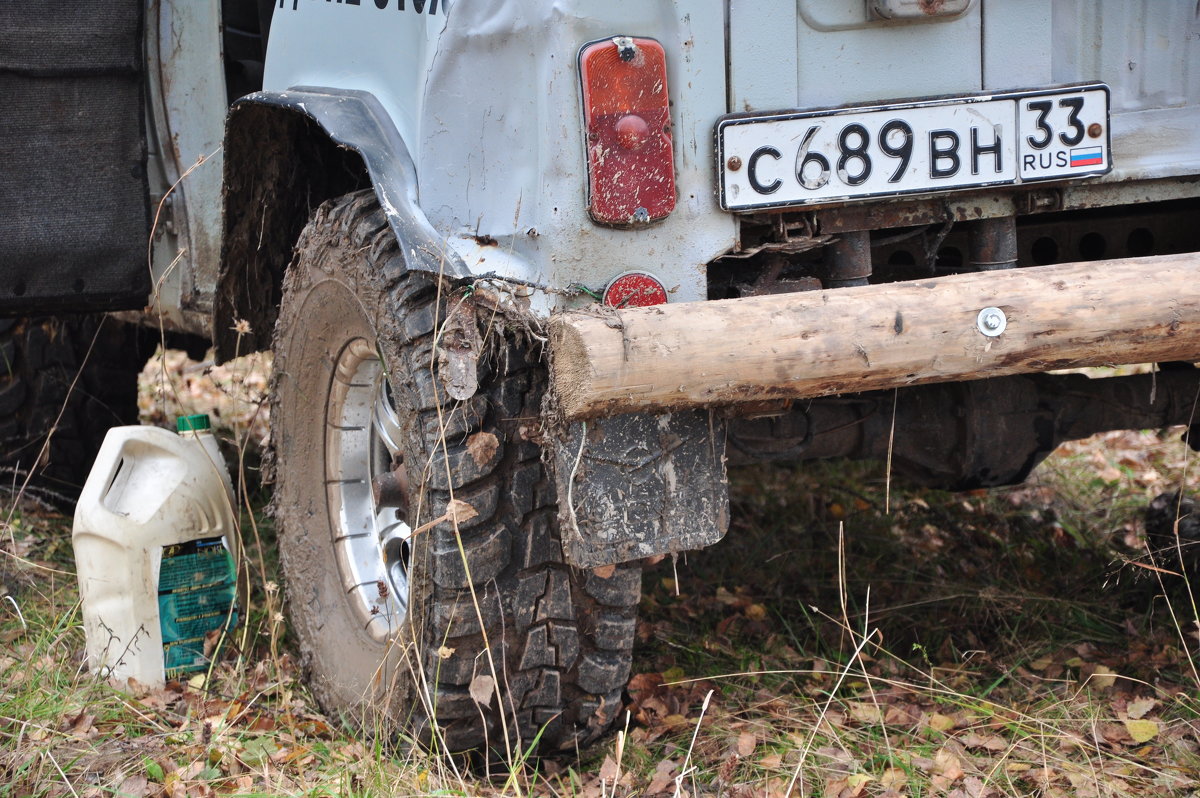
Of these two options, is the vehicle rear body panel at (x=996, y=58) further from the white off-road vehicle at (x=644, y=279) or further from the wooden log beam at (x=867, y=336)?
the wooden log beam at (x=867, y=336)

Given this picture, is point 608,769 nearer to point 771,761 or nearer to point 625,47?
point 771,761

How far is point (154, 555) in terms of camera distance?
3.06 m

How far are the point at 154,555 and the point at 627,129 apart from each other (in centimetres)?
A: 181

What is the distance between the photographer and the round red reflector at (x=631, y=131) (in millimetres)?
1985

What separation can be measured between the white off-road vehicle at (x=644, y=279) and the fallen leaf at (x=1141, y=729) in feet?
1.98

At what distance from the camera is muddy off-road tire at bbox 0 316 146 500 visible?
3.98 m

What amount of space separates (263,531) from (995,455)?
2.41 meters

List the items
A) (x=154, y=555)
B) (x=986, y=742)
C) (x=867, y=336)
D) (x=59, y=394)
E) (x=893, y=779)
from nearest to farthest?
(x=867, y=336), (x=893, y=779), (x=986, y=742), (x=154, y=555), (x=59, y=394)

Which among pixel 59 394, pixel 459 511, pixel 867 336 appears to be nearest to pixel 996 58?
pixel 867 336

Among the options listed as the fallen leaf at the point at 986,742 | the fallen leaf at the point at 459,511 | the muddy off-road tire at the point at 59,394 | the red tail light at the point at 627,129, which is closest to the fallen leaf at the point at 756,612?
the fallen leaf at the point at 986,742

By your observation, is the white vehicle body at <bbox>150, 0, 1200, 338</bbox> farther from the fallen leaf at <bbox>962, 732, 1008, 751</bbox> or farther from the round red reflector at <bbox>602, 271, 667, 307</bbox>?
the fallen leaf at <bbox>962, 732, 1008, 751</bbox>

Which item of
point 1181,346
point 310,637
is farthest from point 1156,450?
point 310,637

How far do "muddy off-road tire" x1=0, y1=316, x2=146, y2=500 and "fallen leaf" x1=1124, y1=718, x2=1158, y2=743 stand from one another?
318cm

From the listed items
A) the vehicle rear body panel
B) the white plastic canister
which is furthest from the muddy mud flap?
the white plastic canister
